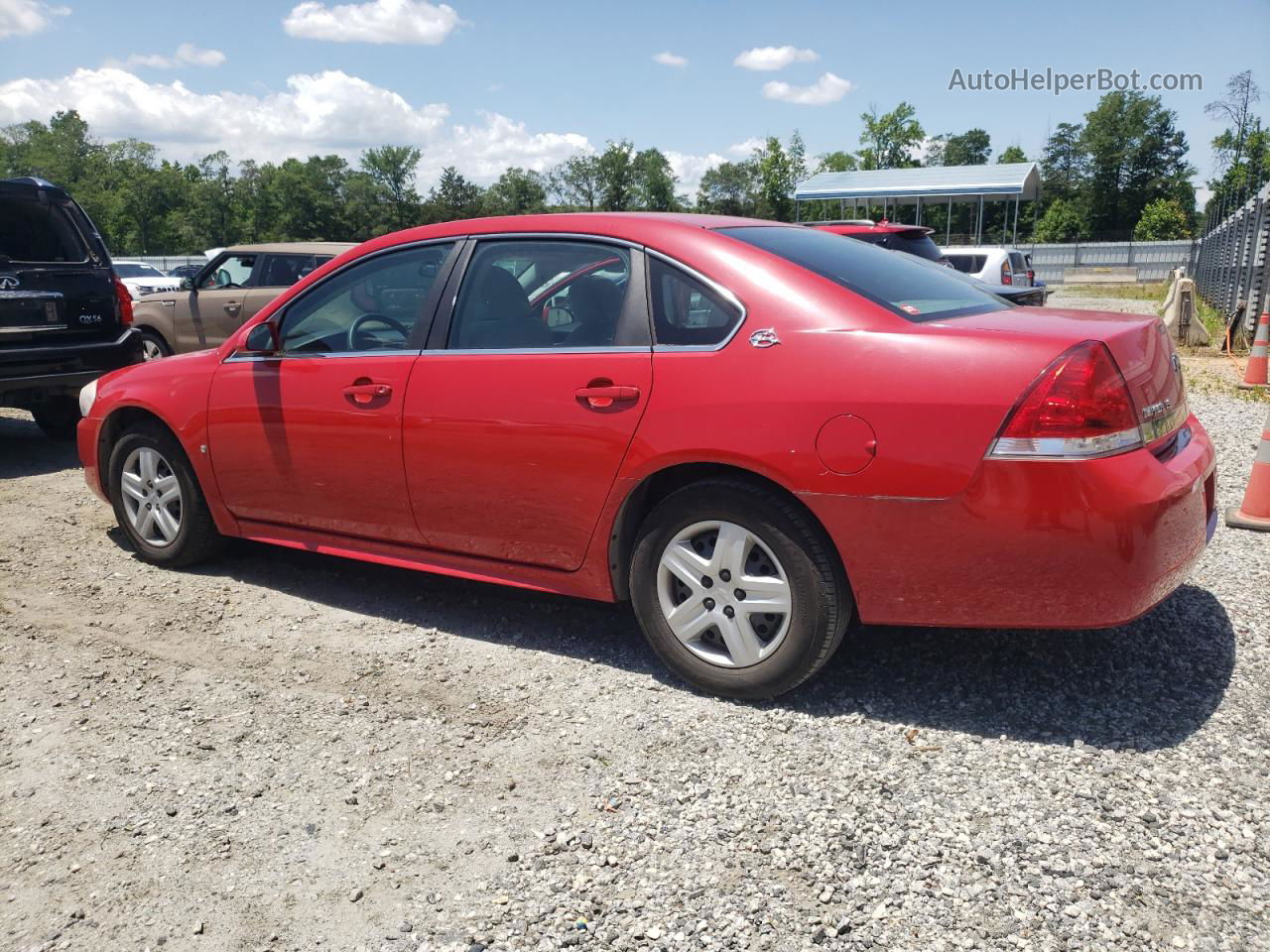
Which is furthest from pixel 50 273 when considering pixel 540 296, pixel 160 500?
pixel 540 296

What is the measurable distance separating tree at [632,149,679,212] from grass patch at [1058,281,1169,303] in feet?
176

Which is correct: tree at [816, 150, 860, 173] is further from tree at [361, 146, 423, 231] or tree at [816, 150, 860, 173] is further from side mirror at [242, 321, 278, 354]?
side mirror at [242, 321, 278, 354]

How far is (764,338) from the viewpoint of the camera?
3275 millimetres

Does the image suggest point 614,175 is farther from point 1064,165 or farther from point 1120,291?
point 1120,291

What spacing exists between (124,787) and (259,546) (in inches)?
100

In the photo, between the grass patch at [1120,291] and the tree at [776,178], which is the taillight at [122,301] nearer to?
the grass patch at [1120,291]

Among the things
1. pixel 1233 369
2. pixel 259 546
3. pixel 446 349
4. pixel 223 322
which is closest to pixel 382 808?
pixel 446 349

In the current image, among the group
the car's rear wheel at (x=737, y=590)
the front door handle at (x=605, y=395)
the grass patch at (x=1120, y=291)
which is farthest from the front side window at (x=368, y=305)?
the grass patch at (x=1120, y=291)

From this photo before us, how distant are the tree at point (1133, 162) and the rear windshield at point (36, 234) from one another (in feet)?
288

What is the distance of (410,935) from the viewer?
2377 millimetres

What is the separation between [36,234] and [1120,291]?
36590 mm

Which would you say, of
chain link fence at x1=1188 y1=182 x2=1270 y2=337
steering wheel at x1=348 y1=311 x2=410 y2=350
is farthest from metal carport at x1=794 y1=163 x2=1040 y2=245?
steering wheel at x1=348 y1=311 x2=410 y2=350

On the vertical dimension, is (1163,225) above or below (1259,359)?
above

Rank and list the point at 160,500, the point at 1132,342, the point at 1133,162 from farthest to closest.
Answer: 1. the point at 1133,162
2. the point at 160,500
3. the point at 1132,342
